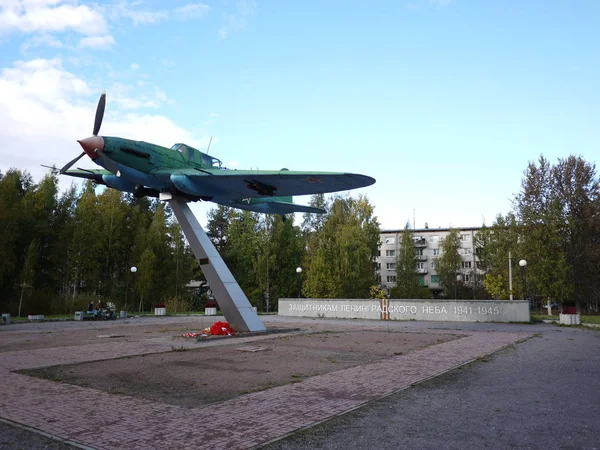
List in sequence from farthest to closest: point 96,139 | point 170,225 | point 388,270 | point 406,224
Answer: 1. point 388,270
2. point 406,224
3. point 170,225
4. point 96,139

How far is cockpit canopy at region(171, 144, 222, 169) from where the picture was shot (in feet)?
55.9

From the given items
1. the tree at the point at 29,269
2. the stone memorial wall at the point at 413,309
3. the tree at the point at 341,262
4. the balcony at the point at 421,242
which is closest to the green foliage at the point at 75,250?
the tree at the point at 29,269

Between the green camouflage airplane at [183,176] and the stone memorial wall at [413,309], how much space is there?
48.5 ft

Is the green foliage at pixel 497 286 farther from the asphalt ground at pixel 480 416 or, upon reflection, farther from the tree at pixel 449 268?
the asphalt ground at pixel 480 416

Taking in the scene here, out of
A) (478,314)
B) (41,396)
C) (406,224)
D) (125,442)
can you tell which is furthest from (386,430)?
(406,224)

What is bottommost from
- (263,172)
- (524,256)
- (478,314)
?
(478,314)

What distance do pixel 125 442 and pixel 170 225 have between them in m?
45.7

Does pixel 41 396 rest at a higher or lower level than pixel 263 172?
lower

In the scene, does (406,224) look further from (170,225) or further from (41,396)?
(41,396)

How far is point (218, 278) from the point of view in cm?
1727

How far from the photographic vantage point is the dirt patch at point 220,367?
770cm

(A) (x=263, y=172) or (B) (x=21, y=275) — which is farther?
(B) (x=21, y=275)

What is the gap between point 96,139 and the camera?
13945mm

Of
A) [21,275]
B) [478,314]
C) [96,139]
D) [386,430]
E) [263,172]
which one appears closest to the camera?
[386,430]
